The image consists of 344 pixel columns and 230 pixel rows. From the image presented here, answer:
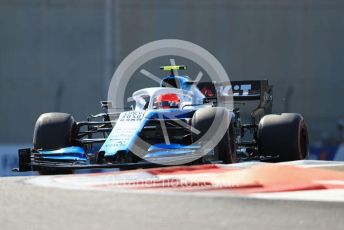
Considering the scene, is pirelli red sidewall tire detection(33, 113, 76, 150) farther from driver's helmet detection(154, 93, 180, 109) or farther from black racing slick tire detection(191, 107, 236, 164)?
black racing slick tire detection(191, 107, 236, 164)

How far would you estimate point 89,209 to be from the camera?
5328 millimetres

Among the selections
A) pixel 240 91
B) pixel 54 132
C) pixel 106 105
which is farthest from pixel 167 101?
pixel 54 132

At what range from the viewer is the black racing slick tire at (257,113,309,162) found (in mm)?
10602

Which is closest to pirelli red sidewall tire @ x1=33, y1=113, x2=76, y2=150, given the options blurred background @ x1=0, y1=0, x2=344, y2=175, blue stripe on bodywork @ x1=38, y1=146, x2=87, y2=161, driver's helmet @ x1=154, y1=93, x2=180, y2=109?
blue stripe on bodywork @ x1=38, y1=146, x2=87, y2=161

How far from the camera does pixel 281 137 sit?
10641mm

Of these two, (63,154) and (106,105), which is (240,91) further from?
(63,154)

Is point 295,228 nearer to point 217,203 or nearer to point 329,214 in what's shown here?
point 329,214

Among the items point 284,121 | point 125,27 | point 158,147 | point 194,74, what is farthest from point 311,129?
point 158,147

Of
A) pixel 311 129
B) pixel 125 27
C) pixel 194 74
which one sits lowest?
pixel 311 129

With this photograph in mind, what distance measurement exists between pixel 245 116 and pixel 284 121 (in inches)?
436

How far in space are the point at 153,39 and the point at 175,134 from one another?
41.2ft

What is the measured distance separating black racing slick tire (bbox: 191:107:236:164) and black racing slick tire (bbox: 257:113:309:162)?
126 cm

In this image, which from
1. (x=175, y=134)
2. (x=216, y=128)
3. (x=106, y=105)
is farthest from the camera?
(x=106, y=105)

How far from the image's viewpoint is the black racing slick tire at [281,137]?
34.8 feet
